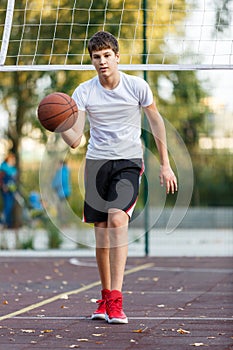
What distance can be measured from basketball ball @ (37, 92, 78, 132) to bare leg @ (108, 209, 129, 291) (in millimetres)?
680

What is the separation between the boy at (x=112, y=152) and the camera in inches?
286

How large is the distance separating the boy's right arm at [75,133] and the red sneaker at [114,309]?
1017mm

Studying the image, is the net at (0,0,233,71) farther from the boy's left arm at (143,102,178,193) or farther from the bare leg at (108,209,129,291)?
the bare leg at (108,209,129,291)

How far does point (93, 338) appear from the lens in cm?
641

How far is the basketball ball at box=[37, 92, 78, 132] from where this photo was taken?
705cm

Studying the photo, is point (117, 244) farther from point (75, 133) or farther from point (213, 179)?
point (213, 179)

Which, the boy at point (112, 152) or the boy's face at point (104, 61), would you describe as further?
the boy at point (112, 152)

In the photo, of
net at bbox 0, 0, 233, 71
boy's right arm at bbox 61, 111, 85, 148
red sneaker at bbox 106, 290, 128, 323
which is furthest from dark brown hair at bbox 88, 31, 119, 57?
net at bbox 0, 0, 233, 71

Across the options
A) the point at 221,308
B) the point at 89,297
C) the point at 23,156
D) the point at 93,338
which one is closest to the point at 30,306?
the point at 89,297

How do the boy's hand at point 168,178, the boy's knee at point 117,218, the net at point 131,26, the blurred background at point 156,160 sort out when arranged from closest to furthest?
the boy's hand at point 168,178 → the boy's knee at point 117,218 → the net at point 131,26 → the blurred background at point 156,160

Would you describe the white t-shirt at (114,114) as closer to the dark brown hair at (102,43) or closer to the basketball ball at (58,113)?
the basketball ball at (58,113)

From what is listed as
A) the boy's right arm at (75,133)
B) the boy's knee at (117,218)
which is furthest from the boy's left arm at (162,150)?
the boy's right arm at (75,133)

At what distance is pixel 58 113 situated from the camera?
7.02 meters

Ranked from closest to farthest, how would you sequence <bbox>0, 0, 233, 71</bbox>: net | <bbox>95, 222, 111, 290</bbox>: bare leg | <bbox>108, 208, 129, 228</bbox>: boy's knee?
<bbox>108, 208, 129, 228</bbox>: boy's knee
<bbox>95, 222, 111, 290</bbox>: bare leg
<bbox>0, 0, 233, 71</bbox>: net
